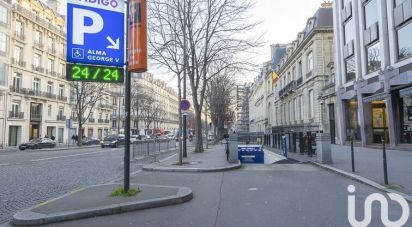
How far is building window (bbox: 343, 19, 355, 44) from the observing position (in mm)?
27900

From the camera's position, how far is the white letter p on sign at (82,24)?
7.77m

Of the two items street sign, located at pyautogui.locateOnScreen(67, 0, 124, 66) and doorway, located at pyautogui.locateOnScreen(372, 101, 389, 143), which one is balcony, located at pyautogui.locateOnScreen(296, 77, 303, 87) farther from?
street sign, located at pyautogui.locateOnScreen(67, 0, 124, 66)

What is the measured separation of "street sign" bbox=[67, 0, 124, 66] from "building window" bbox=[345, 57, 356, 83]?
2366 centimetres

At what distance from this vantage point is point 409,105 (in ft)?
67.7

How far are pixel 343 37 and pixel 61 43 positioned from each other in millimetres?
42794

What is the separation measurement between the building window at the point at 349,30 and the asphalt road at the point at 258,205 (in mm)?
19872

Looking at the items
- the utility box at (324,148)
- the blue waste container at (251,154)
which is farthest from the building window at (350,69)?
the blue waste container at (251,154)

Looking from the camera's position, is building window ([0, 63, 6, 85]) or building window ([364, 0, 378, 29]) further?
building window ([0, 63, 6, 85])

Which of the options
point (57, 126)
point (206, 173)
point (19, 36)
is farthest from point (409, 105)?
point (57, 126)

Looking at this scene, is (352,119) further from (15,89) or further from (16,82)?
(16,82)

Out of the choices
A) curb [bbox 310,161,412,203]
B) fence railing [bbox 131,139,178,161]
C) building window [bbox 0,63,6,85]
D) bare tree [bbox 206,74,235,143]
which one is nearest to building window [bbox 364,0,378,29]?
curb [bbox 310,161,412,203]

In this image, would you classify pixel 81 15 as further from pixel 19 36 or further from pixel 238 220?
pixel 19 36

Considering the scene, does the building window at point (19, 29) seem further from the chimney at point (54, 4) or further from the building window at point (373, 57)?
the building window at point (373, 57)

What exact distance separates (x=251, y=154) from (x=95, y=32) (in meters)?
10.0
